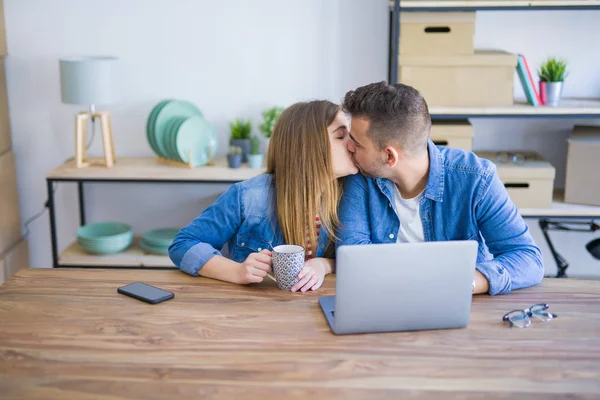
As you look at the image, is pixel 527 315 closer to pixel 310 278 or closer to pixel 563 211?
pixel 310 278

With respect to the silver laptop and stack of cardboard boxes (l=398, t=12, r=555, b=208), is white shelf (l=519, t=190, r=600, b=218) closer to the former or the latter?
stack of cardboard boxes (l=398, t=12, r=555, b=208)

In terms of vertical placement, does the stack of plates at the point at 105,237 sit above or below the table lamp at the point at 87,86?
below

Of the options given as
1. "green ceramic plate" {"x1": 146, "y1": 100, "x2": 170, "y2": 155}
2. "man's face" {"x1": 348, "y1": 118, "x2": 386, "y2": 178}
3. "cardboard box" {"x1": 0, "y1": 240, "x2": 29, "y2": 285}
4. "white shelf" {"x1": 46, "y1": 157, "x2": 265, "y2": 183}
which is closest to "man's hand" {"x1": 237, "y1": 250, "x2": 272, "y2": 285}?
"man's face" {"x1": 348, "y1": 118, "x2": 386, "y2": 178}

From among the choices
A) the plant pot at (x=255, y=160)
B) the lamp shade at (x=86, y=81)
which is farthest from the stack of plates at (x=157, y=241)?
the lamp shade at (x=86, y=81)

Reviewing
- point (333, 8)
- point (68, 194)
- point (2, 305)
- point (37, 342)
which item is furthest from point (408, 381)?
point (68, 194)

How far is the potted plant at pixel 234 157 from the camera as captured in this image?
3.32m

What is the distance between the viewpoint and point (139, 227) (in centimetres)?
376

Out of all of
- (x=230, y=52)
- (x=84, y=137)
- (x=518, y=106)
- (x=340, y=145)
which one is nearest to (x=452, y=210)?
(x=340, y=145)

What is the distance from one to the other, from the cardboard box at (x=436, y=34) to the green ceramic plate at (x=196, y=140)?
0.97 m

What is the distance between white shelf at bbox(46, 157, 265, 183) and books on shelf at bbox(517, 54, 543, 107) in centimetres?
124

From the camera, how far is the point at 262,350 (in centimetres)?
142

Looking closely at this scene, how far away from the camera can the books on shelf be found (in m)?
3.18

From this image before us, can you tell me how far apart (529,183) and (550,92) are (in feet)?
1.35

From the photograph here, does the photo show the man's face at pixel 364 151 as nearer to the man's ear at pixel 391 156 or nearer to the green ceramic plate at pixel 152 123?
the man's ear at pixel 391 156
